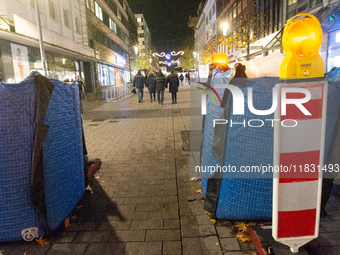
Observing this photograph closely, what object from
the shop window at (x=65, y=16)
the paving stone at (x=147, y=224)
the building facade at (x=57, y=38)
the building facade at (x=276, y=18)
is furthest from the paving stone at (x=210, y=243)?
the shop window at (x=65, y=16)

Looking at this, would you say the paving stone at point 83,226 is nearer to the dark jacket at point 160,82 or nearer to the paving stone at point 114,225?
the paving stone at point 114,225

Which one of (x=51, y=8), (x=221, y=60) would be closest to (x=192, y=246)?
(x=221, y=60)

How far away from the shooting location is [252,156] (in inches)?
109

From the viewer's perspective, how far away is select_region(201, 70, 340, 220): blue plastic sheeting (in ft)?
8.61

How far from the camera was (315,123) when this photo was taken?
1.95m

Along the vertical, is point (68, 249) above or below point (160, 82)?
below

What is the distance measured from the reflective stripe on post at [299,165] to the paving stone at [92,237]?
176 centimetres

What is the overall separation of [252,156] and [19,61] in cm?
1746

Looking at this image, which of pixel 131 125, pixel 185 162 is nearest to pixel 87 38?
pixel 131 125

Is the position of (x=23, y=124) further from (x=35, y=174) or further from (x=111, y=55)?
(x=111, y=55)

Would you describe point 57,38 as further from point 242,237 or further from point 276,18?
point 242,237

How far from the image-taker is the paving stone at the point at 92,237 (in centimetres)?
280

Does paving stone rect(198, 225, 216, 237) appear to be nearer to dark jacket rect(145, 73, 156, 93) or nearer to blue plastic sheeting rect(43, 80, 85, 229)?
blue plastic sheeting rect(43, 80, 85, 229)

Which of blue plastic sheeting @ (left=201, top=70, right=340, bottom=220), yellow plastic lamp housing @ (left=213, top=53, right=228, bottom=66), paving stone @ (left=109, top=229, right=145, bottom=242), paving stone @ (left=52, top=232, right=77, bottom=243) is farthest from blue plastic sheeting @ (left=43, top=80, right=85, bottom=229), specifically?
yellow plastic lamp housing @ (left=213, top=53, right=228, bottom=66)
